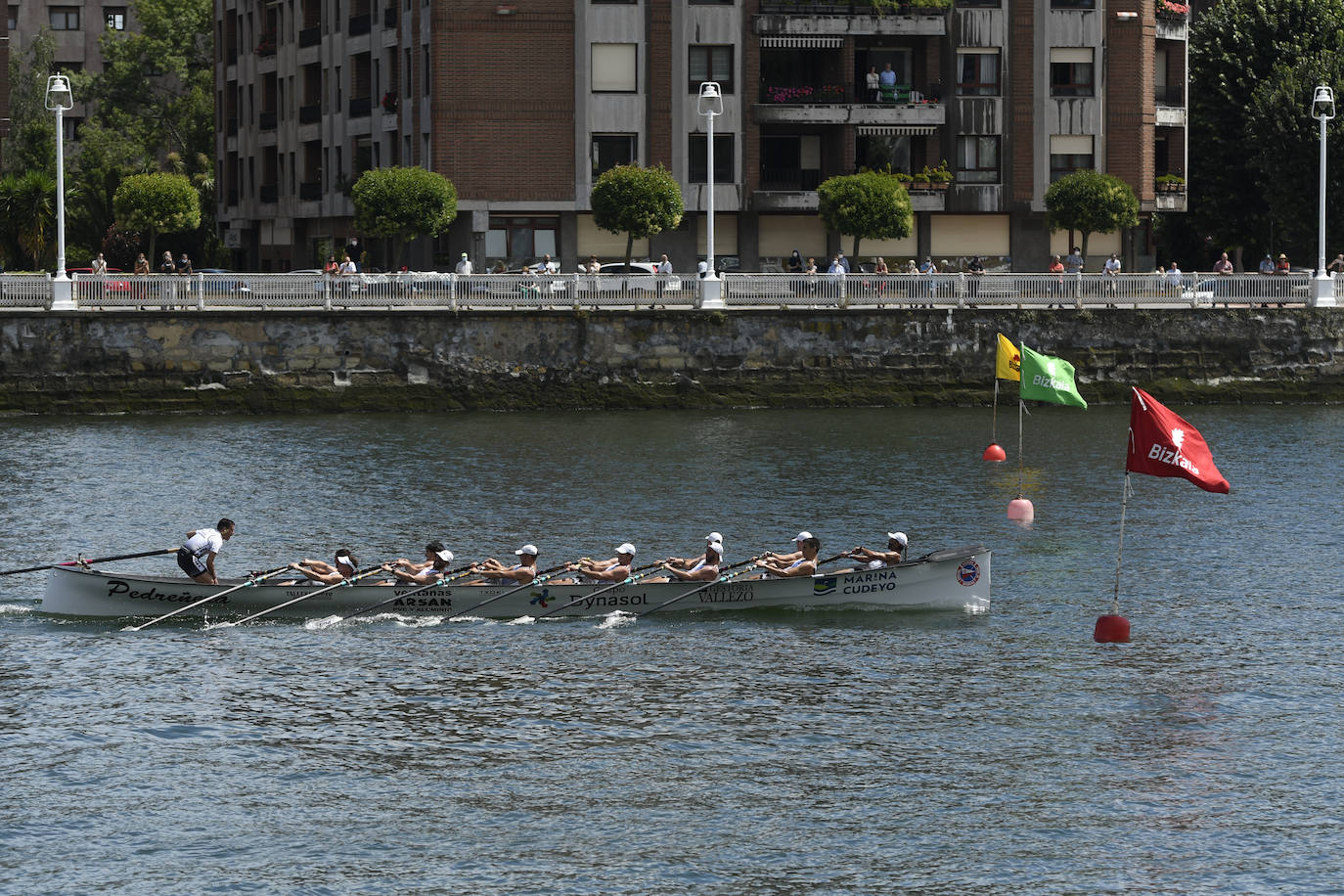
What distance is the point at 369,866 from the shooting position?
2231 cm

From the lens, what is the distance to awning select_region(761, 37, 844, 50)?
7850cm

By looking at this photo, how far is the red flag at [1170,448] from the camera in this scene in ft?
98.9

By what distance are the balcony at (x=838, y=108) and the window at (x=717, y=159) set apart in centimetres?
167

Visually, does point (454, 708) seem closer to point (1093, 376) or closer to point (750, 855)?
point (750, 855)

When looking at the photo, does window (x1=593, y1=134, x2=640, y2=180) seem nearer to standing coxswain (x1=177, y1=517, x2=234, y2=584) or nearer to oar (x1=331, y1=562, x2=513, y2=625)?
oar (x1=331, y1=562, x2=513, y2=625)

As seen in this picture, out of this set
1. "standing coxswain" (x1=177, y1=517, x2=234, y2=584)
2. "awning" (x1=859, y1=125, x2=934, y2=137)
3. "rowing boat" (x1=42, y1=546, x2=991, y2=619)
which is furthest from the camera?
"awning" (x1=859, y1=125, x2=934, y2=137)

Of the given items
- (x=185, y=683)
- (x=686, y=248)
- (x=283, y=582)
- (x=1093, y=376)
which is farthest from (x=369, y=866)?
(x=686, y=248)

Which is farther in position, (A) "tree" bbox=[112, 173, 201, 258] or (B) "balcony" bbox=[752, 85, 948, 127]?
(B) "balcony" bbox=[752, 85, 948, 127]

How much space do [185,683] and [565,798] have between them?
27.3 feet

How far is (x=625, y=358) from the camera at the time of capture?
216ft

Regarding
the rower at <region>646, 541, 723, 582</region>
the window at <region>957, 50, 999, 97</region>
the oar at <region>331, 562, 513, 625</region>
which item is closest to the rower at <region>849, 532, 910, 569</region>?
the rower at <region>646, 541, 723, 582</region>

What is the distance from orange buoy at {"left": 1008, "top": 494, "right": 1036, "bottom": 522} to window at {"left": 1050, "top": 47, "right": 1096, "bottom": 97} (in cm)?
3965

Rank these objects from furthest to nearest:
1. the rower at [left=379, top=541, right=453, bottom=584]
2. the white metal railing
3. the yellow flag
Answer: the white metal railing
the yellow flag
the rower at [left=379, top=541, right=453, bottom=584]

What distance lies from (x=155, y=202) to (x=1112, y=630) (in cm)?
5267
